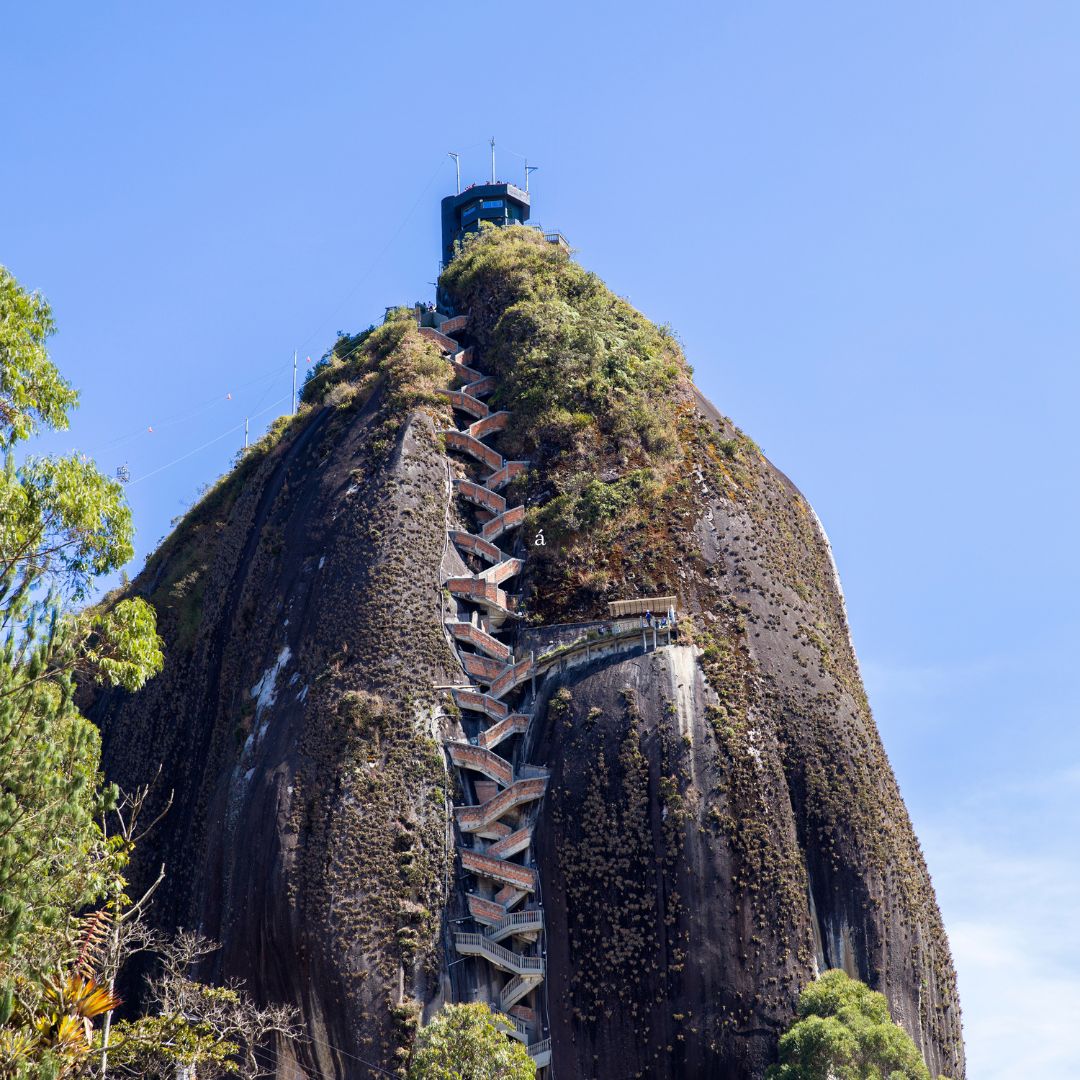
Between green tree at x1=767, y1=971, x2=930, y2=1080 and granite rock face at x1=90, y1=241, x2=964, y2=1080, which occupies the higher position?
granite rock face at x1=90, y1=241, x2=964, y2=1080

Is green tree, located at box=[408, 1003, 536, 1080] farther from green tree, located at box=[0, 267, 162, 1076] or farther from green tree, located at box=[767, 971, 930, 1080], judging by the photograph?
green tree, located at box=[0, 267, 162, 1076]

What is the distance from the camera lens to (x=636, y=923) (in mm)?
47250

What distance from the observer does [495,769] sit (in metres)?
52.2

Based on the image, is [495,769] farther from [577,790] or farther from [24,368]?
[24,368]

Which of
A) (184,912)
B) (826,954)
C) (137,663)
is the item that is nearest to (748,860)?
(826,954)

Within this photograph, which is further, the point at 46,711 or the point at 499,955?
the point at 499,955

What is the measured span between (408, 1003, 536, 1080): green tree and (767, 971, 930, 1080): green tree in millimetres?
8372

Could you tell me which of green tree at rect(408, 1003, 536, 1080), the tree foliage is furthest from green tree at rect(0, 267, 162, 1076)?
green tree at rect(408, 1003, 536, 1080)

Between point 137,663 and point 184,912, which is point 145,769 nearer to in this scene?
point 184,912

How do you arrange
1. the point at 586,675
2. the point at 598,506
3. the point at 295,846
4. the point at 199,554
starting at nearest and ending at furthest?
the point at 295,846 → the point at 586,675 → the point at 598,506 → the point at 199,554

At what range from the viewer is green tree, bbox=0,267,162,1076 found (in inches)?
952

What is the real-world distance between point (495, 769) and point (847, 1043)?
15.8m

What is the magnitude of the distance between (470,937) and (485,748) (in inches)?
273

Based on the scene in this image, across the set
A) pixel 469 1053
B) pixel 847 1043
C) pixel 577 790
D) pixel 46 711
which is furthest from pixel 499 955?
pixel 46 711
